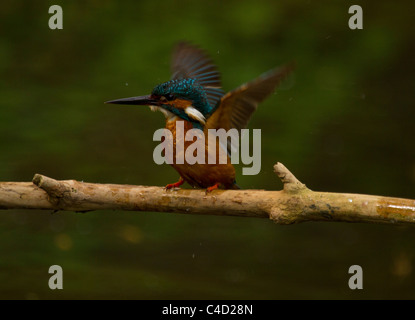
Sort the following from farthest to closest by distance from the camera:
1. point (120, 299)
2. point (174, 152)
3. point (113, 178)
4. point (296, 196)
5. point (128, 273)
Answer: point (113, 178)
point (128, 273)
point (120, 299)
point (174, 152)
point (296, 196)

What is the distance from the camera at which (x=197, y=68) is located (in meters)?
2.90

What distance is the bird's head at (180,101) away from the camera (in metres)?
2.39

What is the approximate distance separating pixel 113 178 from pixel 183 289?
3.58 feet

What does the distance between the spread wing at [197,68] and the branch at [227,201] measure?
0.73 meters

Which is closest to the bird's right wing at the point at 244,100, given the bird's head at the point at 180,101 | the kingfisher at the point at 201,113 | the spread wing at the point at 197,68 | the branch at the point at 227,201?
the kingfisher at the point at 201,113

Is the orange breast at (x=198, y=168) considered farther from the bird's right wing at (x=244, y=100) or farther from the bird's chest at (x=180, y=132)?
the bird's right wing at (x=244, y=100)

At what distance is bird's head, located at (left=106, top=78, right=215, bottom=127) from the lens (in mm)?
2391

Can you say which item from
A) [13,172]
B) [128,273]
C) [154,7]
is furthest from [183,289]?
[154,7]

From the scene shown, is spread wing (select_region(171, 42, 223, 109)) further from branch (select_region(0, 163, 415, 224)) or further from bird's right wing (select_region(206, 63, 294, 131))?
branch (select_region(0, 163, 415, 224))

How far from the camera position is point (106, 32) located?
494 cm

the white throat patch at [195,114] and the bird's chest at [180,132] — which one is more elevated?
the white throat patch at [195,114]

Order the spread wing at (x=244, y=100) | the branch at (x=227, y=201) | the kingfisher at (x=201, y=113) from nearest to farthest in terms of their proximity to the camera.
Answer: the branch at (x=227, y=201) < the spread wing at (x=244, y=100) < the kingfisher at (x=201, y=113)

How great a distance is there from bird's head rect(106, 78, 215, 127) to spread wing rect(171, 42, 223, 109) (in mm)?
339

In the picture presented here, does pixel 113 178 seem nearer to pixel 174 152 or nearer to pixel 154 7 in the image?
pixel 154 7
